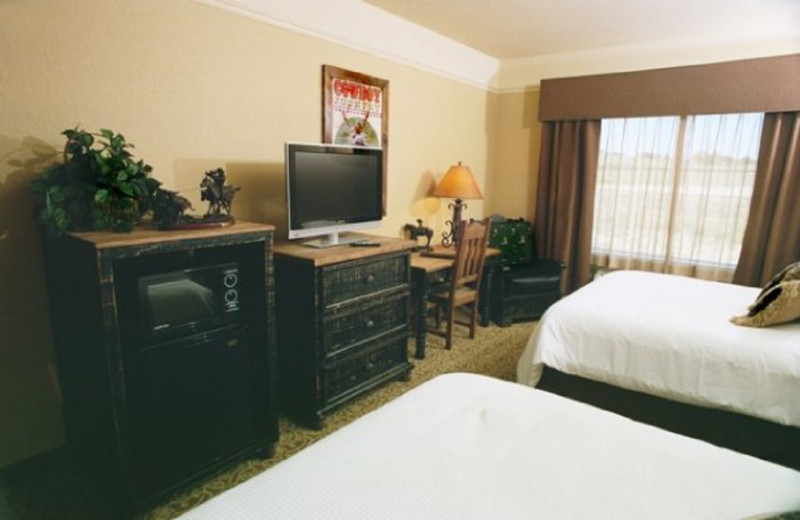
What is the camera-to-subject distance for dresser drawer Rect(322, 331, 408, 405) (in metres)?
2.54

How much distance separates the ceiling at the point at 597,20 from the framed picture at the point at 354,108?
53 centimetres

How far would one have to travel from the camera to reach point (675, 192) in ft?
13.4

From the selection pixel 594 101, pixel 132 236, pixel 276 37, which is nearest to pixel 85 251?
pixel 132 236

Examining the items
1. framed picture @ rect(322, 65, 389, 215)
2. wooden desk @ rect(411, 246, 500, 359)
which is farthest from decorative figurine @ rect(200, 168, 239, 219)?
wooden desk @ rect(411, 246, 500, 359)

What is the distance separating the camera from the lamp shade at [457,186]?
12.7 ft

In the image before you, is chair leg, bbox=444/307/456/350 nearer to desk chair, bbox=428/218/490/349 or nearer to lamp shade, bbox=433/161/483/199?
desk chair, bbox=428/218/490/349

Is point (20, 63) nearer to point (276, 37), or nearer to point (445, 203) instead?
point (276, 37)

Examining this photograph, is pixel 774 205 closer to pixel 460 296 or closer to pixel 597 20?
pixel 597 20

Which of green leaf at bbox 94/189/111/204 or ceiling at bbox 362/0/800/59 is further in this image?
ceiling at bbox 362/0/800/59

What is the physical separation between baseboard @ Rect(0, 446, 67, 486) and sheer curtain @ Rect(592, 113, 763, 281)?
14.2 ft

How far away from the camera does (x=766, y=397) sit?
196 cm

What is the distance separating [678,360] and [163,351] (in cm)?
220

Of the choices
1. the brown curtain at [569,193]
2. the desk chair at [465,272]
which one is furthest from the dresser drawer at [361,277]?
the brown curtain at [569,193]

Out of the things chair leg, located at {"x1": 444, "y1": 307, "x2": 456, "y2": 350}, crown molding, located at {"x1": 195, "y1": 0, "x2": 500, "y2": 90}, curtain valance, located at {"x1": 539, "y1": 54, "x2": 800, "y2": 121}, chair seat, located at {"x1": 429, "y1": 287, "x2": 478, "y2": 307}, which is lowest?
chair leg, located at {"x1": 444, "y1": 307, "x2": 456, "y2": 350}
